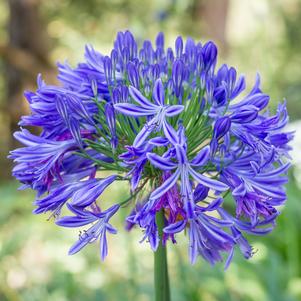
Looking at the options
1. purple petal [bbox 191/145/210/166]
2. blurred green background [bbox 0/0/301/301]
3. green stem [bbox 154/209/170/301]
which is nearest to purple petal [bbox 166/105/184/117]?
purple petal [bbox 191/145/210/166]

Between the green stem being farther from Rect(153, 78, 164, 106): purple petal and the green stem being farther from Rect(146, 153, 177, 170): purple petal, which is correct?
Rect(153, 78, 164, 106): purple petal

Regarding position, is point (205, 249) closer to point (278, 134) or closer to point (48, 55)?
point (278, 134)

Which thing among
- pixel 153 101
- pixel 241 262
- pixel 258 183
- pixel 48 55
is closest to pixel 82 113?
pixel 153 101

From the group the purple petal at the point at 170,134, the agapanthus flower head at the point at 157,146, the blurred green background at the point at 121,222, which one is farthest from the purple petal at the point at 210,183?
the blurred green background at the point at 121,222

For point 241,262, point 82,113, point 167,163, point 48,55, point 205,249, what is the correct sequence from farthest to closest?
point 48,55
point 241,262
point 205,249
point 82,113
point 167,163

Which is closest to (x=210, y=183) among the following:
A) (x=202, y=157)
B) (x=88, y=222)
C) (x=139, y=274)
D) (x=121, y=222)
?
(x=202, y=157)

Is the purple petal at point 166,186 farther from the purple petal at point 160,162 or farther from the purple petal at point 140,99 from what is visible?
the purple petal at point 140,99
